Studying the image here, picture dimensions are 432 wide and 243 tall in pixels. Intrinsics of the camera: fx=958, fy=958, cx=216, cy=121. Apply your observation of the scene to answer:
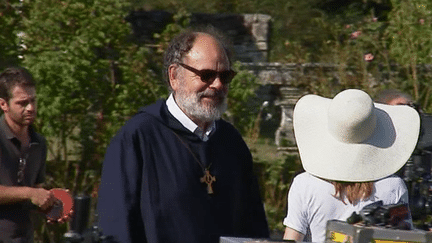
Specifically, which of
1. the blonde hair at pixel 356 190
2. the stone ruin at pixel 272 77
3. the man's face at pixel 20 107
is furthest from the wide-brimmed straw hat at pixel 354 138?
the stone ruin at pixel 272 77

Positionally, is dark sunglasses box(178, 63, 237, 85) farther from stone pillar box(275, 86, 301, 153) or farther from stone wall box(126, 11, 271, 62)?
stone wall box(126, 11, 271, 62)

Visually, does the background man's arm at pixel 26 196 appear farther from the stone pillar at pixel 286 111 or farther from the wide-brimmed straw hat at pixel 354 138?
the stone pillar at pixel 286 111

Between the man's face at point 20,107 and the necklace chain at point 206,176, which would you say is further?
the man's face at point 20,107

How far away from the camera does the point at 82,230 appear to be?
2812mm

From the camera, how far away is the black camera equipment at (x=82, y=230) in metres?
2.57

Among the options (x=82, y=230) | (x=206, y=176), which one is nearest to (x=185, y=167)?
(x=206, y=176)

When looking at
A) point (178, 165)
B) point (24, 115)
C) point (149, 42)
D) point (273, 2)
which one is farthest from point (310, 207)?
point (273, 2)

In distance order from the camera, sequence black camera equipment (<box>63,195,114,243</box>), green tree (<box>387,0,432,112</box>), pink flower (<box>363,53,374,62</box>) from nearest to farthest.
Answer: black camera equipment (<box>63,195,114,243</box>) < green tree (<box>387,0,432,112</box>) < pink flower (<box>363,53,374,62</box>)

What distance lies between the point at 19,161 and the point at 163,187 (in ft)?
4.89

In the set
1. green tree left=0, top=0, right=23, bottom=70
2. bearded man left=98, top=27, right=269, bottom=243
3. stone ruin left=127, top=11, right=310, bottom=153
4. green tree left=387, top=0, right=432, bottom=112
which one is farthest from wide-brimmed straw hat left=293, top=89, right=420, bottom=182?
stone ruin left=127, top=11, right=310, bottom=153

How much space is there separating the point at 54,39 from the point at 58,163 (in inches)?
37.4

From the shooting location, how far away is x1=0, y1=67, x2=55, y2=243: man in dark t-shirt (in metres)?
4.59

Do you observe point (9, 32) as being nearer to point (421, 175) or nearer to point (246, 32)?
point (246, 32)

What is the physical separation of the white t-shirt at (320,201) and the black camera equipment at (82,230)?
86 cm
